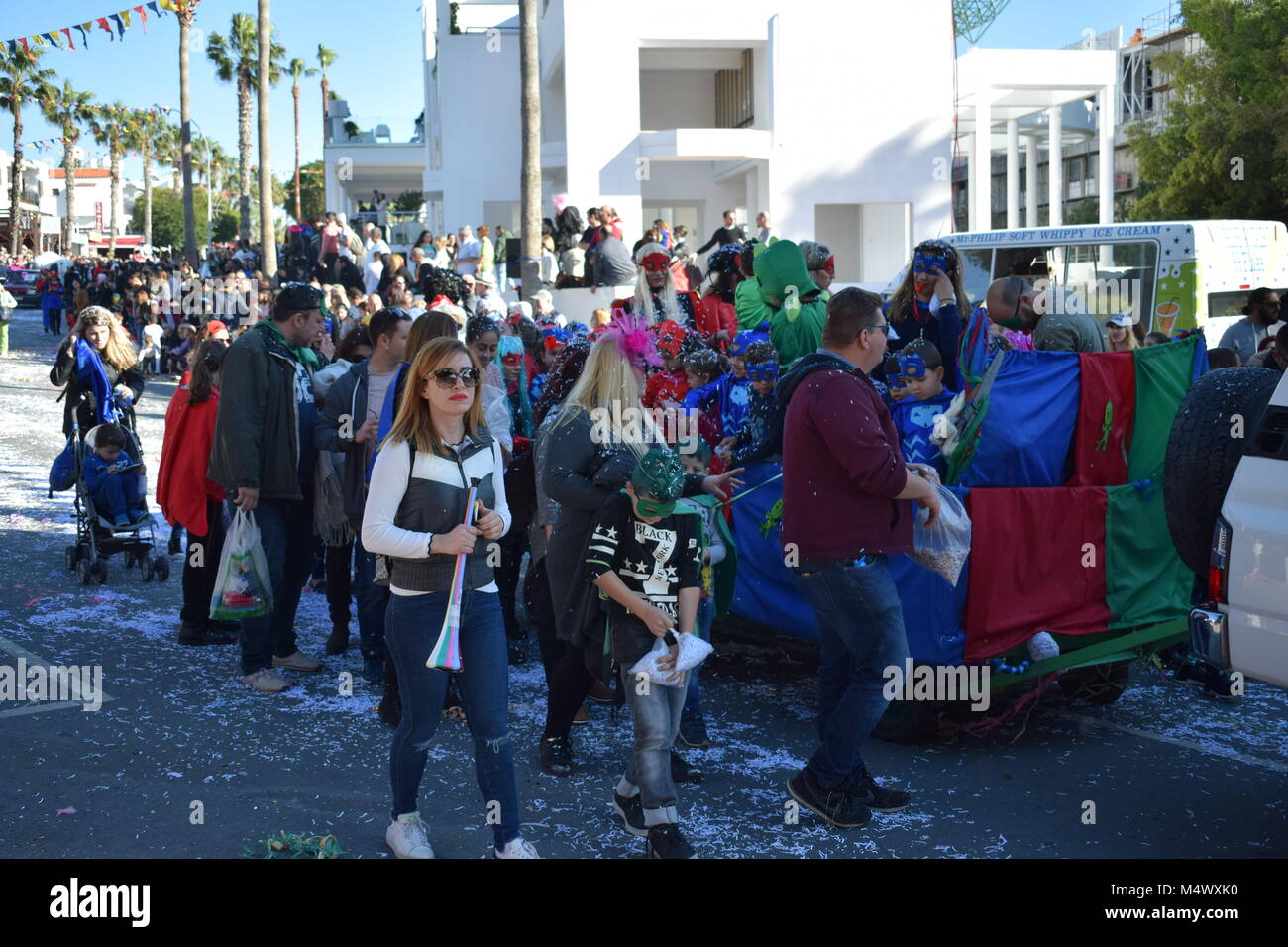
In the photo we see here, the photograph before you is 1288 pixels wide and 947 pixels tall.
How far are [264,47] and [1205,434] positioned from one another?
26.4m

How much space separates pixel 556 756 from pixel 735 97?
24.8m

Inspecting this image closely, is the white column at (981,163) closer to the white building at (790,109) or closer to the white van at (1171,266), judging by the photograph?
the white building at (790,109)

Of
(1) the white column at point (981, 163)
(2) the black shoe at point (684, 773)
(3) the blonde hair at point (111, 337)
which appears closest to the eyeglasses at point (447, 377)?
(2) the black shoe at point (684, 773)

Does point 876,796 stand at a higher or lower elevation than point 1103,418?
lower

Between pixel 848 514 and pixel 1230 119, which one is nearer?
pixel 848 514

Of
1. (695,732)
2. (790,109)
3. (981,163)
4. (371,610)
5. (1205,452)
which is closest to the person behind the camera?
(1205,452)

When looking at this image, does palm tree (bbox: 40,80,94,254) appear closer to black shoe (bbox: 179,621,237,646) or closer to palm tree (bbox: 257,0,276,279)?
palm tree (bbox: 257,0,276,279)

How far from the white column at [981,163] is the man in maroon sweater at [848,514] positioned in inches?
876

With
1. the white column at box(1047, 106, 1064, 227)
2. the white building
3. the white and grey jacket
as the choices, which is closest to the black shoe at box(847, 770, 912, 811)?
the white and grey jacket

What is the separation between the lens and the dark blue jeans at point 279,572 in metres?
6.72

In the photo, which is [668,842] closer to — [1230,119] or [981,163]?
[981,163]

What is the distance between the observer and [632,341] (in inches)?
207

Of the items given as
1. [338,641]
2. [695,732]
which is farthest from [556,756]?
[338,641]

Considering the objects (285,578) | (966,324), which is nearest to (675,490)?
(966,324)
